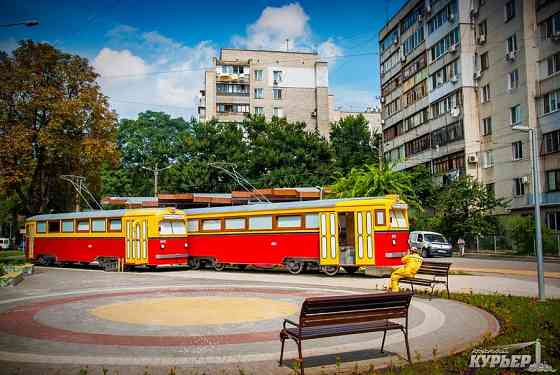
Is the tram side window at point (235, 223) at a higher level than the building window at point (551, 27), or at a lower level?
lower

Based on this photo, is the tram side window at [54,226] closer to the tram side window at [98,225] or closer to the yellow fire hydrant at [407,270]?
the tram side window at [98,225]

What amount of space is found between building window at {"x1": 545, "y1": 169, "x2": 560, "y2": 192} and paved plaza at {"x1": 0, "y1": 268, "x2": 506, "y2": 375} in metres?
25.7

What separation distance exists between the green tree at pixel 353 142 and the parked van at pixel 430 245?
2452cm

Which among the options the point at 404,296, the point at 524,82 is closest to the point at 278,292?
the point at 404,296

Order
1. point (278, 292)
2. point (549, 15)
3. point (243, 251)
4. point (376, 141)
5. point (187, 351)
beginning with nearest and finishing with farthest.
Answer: point (187, 351) < point (278, 292) < point (243, 251) < point (549, 15) < point (376, 141)

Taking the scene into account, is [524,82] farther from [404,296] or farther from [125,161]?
[125,161]

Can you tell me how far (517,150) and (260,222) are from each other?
2488 centimetres

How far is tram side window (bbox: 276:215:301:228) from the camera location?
23.7 metres

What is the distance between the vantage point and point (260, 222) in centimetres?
2514

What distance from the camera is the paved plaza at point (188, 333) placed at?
7910 millimetres

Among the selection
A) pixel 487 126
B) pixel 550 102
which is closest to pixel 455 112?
pixel 487 126

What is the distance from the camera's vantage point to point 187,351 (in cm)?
869

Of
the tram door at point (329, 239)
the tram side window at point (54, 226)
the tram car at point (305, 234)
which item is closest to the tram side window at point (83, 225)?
the tram side window at point (54, 226)

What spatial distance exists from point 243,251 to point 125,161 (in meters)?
43.8
